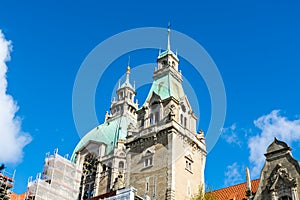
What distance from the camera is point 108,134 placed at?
2682 inches

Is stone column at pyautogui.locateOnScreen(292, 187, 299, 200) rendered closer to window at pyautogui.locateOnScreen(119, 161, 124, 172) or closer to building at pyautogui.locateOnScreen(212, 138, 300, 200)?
building at pyautogui.locateOnScreen(212, 138, 300, 200)

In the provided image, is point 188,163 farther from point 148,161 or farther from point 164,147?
point 148,161

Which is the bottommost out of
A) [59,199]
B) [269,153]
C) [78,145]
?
[269,153]

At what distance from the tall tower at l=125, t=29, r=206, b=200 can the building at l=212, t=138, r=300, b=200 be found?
33.5ft

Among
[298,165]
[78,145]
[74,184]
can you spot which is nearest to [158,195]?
[298,165]

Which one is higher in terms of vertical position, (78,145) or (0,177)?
(78,145)

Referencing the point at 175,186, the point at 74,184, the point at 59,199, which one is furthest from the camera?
the point at 74,184

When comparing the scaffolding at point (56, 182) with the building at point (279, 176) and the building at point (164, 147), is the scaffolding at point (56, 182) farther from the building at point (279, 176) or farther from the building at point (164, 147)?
the building at point (279, 176)

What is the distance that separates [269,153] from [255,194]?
325cm

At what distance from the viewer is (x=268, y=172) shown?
3366 centimetres

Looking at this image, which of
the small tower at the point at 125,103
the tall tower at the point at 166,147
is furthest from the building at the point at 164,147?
the small tower at the point at 125,103

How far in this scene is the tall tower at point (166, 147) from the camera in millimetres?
43125

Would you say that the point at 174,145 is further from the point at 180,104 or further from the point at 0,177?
the point at 0,177

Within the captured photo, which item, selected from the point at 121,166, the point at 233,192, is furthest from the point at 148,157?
the point at 121,166
